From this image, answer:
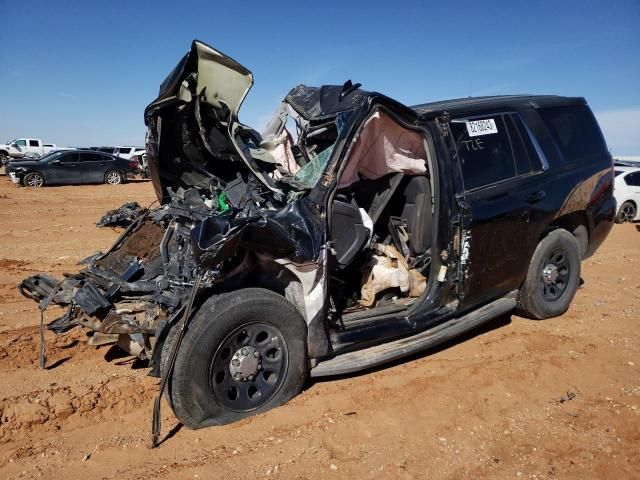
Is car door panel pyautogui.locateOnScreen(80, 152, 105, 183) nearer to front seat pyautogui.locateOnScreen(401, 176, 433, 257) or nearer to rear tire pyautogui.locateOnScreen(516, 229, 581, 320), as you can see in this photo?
front seat pyautogui.locateOnScreen(401, 176, 433, 257)

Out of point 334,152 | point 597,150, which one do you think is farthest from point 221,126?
point 597,150

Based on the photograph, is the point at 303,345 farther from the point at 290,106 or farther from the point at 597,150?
the point at 597,150

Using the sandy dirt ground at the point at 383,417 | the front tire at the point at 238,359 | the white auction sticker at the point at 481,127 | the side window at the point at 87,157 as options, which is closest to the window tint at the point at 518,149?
the white auction sticker at the point at 481,127

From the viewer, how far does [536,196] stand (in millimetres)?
4391

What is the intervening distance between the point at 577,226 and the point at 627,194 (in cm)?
927

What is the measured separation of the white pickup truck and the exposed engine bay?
28143mm

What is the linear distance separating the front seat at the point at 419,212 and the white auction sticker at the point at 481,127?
587 millimetres

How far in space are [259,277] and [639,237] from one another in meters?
10.3

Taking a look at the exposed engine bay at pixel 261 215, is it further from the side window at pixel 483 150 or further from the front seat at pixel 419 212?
the side window at pixel 483 150

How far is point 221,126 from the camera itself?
411 centimetres

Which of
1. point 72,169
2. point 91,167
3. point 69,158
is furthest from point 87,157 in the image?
point 72,169

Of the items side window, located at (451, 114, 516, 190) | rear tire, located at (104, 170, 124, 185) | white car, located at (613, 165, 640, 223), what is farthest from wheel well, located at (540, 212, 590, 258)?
rear tire, located at (104, 170, 124, 185)

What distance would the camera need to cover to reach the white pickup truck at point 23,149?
92.0ft

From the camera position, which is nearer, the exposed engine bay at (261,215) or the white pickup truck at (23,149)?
the exposed engine bay at (261,215)
